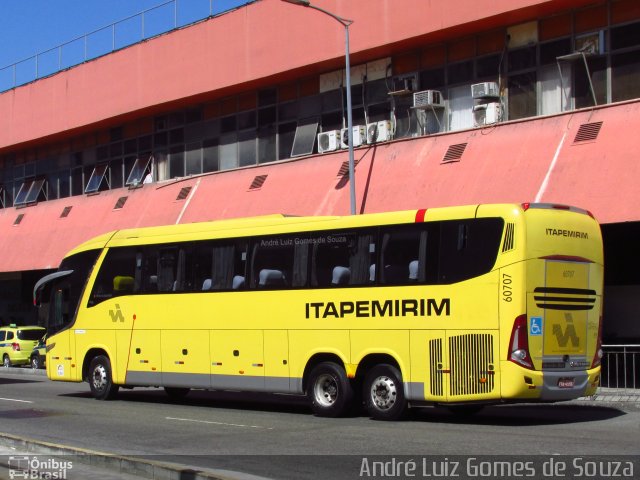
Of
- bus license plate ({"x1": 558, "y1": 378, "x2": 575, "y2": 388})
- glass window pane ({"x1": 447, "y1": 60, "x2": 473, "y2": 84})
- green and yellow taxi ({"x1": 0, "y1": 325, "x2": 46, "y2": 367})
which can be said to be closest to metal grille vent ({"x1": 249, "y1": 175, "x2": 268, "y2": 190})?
glass window pane ({"x1": 447, "y1": 60, "x2": 473, "y2": 84})

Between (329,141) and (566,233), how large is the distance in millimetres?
16176

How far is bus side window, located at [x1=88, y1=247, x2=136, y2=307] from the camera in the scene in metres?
20.9

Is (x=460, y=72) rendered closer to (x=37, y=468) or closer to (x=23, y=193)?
(x=37, y=468)

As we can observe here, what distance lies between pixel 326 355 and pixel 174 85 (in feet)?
67.6

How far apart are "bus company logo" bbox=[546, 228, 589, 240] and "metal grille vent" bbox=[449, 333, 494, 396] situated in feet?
6.19

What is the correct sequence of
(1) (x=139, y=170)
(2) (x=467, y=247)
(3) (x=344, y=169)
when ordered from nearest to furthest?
(2) (x=467, y=247)
(3) (x=344, y=169)
(1) (x=139, y=170)

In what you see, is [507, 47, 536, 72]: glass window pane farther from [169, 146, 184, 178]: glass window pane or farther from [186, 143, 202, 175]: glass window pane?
[169, 146, 184, 178]: glass window pane

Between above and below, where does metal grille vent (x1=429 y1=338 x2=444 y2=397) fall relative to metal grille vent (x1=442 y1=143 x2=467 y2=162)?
below

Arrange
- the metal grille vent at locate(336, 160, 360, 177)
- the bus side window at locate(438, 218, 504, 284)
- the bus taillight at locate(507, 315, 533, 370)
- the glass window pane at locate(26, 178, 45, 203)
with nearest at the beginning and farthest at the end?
the bus taillight at locate(507, 315, 533, 370) < the bus side window at locate(438, 218, 504, 284) < the metal grille vent at locate(336, 160, 360, 177) < the glass window pane at locate(26, 178, 45, 203)

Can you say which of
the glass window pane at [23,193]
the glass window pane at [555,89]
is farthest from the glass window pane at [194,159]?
the glass window pane at [555,89]

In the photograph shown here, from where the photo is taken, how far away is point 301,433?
14508 millimetres

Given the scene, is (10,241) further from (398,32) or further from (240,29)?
(398,32)

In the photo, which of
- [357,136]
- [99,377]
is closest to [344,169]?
[357,136]

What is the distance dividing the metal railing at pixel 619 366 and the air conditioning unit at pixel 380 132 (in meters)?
10.4
